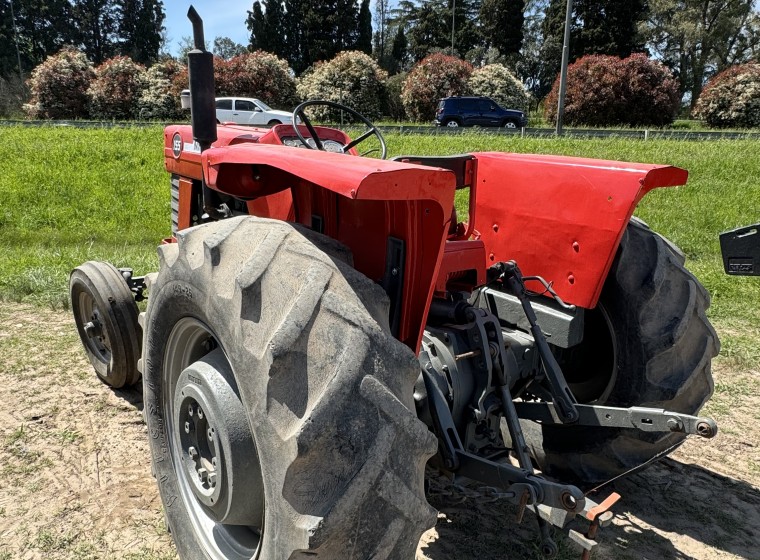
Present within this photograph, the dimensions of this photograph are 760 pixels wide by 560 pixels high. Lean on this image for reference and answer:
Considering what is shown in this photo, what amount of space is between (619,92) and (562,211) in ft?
92.3

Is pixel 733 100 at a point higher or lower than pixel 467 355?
higher

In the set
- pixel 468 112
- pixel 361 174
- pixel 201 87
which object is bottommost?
pixel 361 174

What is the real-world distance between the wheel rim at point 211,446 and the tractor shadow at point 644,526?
702 millimetres

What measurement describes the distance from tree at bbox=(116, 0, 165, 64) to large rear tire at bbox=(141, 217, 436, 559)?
6647 cm

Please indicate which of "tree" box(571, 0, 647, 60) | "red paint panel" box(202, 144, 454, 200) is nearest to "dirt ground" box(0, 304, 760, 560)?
"red paint panel" box(202, 144, 454, 200)

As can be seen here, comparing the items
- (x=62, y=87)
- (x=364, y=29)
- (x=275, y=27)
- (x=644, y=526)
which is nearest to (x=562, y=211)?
(x=644, y=526)

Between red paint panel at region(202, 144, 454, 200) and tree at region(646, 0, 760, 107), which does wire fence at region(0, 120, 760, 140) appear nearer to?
red paint panel at region(202, 144, 454, 200)

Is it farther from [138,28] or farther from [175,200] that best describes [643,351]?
[138,28]

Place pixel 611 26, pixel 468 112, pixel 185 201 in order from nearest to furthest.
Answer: pixel 185 201 < pixel 468 112 < pixel 611 26

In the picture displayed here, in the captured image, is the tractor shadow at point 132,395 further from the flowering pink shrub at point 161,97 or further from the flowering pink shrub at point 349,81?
the flowering pink shrub at point 349,81

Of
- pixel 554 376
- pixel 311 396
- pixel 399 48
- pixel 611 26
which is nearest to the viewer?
pixel 311 396

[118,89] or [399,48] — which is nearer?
[118,89]

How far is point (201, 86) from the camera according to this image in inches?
115

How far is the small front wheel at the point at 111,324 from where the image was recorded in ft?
12.1
